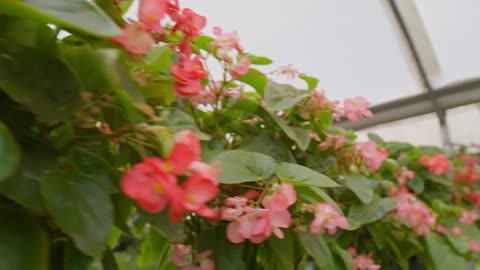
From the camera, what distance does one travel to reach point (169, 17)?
388 mm

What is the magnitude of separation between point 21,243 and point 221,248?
25cm

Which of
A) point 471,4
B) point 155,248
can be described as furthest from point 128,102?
point 471,4

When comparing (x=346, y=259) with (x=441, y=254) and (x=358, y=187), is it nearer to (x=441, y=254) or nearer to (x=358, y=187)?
(x=358, y=187)

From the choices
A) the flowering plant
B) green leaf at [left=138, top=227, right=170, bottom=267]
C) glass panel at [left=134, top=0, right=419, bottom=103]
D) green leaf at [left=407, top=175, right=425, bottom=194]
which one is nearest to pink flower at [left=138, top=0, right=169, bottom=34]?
the flowering plant

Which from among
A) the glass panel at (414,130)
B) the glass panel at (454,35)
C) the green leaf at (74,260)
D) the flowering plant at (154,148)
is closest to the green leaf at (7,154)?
the flowering plant at (154,148)

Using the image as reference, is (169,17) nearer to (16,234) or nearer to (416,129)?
(16,234)

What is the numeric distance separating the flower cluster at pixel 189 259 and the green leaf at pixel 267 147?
0.53 ft

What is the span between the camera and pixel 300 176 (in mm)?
431

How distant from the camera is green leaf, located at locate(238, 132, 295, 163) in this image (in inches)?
22.3

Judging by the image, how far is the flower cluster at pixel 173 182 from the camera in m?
0.24

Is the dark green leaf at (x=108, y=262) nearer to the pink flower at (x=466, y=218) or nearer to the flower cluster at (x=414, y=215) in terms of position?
the flower cluster at (x=414, y=215)

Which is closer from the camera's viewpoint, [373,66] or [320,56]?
[320,56]

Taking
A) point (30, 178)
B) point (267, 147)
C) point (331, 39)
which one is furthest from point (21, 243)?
point (331, 39)

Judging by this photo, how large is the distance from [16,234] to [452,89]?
218 cm
